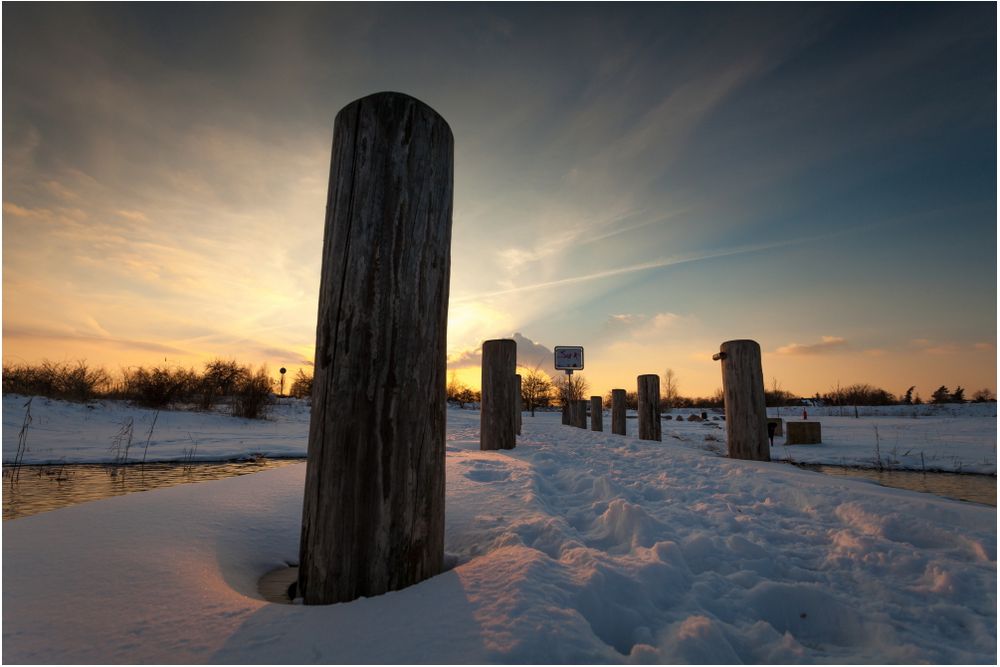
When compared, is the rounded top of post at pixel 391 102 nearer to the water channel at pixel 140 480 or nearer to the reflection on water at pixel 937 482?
the water channel at pixel 140 480

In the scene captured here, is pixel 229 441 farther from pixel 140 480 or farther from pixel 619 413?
pixel 619 413

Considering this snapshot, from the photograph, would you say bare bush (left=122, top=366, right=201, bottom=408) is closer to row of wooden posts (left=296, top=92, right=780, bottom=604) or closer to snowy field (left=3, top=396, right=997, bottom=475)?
snowy field (left=3, top=396, right=997, bottom=475)

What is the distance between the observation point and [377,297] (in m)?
1.79

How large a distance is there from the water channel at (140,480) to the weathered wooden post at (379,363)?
11.2 feet

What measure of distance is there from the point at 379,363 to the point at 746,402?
573 cm

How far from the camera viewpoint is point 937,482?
5391 millimetres

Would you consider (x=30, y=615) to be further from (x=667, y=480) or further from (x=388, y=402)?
(x=667, y=480)

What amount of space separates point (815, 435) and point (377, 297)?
1139 centimetres

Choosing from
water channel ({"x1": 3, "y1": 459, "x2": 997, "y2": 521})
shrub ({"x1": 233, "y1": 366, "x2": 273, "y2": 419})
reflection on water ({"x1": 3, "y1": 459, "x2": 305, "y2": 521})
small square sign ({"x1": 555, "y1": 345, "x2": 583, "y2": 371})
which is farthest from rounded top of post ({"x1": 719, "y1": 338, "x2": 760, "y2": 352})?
shrub ({"x1": 233, "y1": 366, "x2": 273, "y2": 419})

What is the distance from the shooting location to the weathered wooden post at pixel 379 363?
1.71 m

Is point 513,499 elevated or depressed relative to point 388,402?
depressed

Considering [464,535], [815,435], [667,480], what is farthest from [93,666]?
[815,435]

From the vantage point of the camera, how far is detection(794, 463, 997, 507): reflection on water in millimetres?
4520

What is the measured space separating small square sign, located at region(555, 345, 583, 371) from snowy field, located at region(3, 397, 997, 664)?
562 inches
